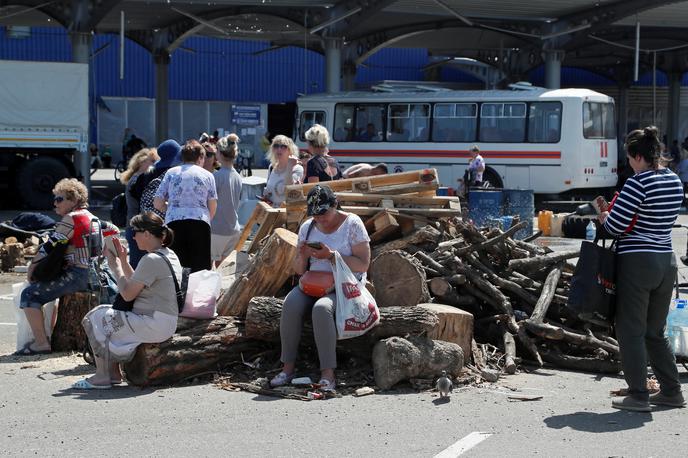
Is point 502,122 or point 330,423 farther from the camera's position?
point 502,122

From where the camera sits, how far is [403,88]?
28.9 m

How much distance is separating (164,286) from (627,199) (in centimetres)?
326

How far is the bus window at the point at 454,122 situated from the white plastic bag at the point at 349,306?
20094 mm

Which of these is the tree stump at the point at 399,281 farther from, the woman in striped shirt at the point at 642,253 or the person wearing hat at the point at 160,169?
the person wearing hat at the point at 160,169

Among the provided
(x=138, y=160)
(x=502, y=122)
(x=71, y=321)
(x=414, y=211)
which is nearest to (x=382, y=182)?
(x=414, y=211)

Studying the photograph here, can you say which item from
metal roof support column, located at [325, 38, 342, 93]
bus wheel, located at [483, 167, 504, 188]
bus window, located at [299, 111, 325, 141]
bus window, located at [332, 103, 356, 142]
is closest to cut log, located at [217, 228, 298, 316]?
bus wheel, located at [483, 167, 504, 188]

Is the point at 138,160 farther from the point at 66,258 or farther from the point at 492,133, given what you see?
the point at 492,133

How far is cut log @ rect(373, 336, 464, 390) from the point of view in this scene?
23.9ft

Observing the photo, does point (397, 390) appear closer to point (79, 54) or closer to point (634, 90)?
point (79, 54)

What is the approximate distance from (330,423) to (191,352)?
151cm

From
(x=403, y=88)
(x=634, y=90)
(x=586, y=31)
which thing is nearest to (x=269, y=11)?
(x=403, y=88)

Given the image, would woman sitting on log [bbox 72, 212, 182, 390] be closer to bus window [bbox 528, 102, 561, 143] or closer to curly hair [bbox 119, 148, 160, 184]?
curly hair [bbox 119, 148, 160, 184]

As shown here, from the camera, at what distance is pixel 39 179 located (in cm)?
2370

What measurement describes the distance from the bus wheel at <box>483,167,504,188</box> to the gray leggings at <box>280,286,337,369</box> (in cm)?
1929
